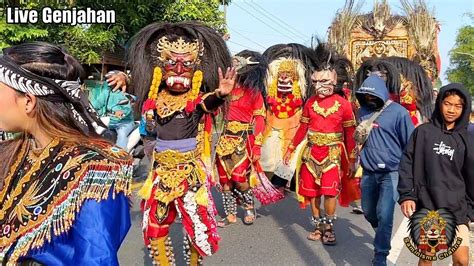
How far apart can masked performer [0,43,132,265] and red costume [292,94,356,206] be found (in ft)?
12.7

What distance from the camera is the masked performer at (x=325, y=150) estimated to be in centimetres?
549

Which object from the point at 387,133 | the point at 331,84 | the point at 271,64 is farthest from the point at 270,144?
the point at 387,133

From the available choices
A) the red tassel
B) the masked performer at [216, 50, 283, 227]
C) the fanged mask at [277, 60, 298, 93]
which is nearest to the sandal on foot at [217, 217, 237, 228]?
the masked performer at [216, 50, 283, 227]

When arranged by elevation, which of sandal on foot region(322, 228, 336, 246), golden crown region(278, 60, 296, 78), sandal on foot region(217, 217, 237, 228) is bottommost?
sandal on foot region(217, 217, 237, 228)

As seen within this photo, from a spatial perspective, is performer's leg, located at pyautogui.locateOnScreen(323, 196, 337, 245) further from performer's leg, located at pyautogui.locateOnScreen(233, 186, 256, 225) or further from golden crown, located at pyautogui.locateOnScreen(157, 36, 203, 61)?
golden crown, located at pyautogui.locateOnScreen(157, 36, 203, 61)

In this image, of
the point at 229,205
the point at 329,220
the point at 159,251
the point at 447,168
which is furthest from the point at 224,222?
the point at 447,168

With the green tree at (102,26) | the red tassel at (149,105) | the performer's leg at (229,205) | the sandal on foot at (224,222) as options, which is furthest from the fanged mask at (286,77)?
the green tree at (102,26)

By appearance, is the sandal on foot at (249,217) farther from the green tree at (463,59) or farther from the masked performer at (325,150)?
the green tree at (463,59)

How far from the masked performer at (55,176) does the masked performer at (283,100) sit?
5352mm

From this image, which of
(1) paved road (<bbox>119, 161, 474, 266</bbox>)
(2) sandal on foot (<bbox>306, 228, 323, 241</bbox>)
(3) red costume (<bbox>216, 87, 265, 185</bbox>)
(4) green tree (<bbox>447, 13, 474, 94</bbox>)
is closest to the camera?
(1) paved road (<bbox>119, 161, 474, 266</bbox>)

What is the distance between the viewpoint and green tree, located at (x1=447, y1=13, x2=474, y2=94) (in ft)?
199

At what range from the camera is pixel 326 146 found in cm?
554

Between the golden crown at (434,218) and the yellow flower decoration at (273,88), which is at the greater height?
the yellow flower decoration at (273,88)

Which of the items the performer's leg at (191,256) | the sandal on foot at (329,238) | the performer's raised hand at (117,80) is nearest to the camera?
the performer's raised hand at (117,80)
